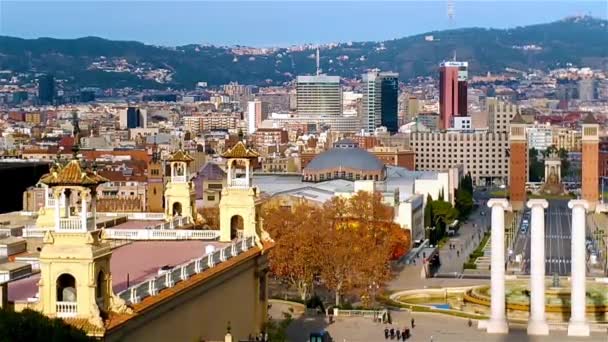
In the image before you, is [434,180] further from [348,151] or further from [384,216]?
[384,216]

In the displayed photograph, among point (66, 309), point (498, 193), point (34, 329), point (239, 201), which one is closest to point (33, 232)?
point (239, 201)

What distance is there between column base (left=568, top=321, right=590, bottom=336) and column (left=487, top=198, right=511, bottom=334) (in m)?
1.92

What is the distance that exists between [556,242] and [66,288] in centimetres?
6579

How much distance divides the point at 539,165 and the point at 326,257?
119255mm

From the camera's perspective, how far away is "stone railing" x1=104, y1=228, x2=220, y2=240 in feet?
96.5

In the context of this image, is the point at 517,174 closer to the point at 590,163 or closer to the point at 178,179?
the point at 590,163

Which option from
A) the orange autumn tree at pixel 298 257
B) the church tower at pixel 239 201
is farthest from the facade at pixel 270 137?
the church tower at pixel 239 201

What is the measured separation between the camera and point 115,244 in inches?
1117

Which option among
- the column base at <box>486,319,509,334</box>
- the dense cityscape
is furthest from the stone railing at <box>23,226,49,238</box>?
the column base at <box>486,319,509,334</box>

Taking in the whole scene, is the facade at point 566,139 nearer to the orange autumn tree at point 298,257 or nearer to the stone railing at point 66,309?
the orange autumn tree at point 298,257

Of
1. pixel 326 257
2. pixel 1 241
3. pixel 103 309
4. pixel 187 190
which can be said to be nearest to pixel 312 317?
pixel 326 257

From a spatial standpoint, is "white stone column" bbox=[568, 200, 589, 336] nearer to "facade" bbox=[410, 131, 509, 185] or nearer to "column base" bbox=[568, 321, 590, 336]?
"column base" bbox=[568, 321, 590, 336]

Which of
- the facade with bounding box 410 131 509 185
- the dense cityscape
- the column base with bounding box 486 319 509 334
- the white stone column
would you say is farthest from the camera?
the facade with bounding box 410 131 509 185

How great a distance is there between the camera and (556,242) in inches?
3223
